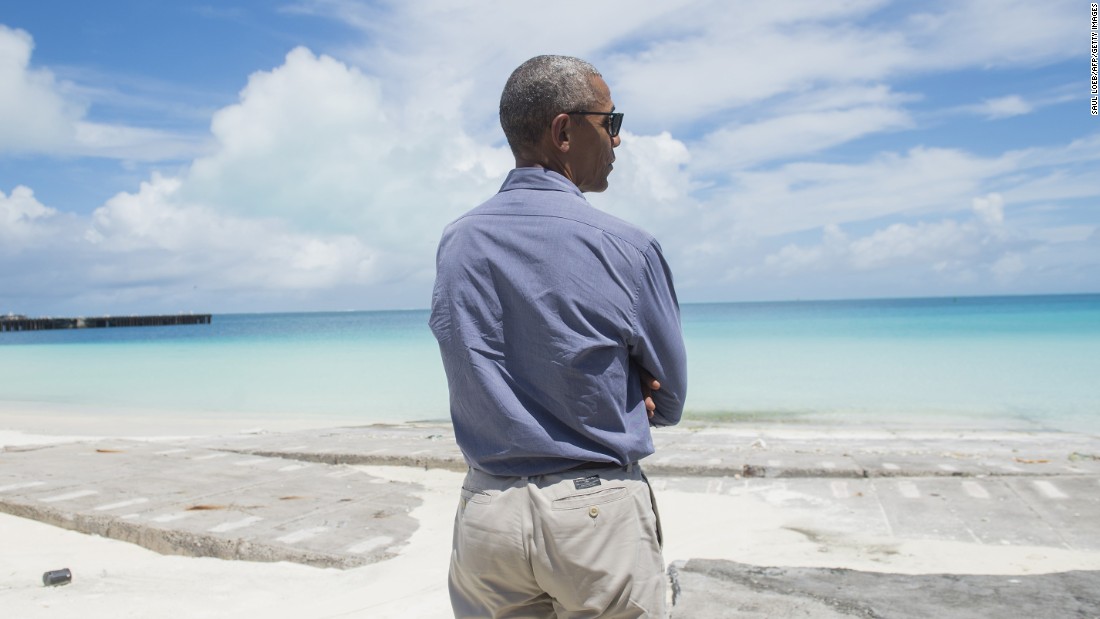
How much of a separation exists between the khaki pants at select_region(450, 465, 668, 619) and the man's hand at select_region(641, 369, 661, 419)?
0.13 meters

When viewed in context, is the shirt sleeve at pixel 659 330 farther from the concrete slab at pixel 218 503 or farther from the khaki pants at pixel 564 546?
the concrete slab at pixel 218 503

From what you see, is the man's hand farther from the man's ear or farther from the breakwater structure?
the breakwater structure

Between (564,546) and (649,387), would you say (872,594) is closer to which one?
(649,387)

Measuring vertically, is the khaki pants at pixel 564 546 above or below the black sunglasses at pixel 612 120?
below

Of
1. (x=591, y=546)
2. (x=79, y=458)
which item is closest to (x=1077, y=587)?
(x=591, y=546)

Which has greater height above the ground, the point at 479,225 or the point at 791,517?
the point at 479,225

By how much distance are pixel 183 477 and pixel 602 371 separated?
540 cm

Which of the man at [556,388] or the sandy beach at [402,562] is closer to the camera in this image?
the man at [556,388]

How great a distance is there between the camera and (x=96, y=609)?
11.8 ft

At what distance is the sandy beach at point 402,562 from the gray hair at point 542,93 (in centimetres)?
249

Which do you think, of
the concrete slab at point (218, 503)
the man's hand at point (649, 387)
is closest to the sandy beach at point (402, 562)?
the concrete slab at point (218, 503)

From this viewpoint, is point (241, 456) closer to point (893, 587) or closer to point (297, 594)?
point (297, 594)

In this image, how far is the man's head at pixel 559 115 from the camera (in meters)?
1.63

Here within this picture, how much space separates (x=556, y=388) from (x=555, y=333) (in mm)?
98
